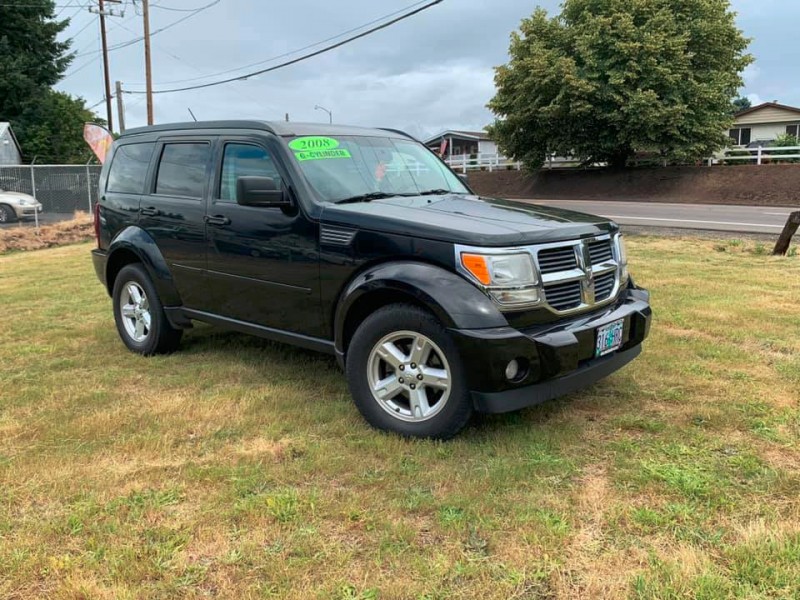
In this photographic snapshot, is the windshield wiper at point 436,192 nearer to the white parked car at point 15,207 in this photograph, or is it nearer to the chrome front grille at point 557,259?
the chrome front grille at point 557,259

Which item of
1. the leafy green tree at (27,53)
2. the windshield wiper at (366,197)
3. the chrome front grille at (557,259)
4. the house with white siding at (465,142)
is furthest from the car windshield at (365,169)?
the house with white siding at (465,142)

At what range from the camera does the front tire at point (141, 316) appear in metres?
5.34

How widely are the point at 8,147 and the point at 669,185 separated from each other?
35502mm

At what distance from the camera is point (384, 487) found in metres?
3.14

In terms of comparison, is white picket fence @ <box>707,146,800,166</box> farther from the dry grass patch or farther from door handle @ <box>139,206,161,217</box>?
door handle @ <box>139,206,161,217</box>

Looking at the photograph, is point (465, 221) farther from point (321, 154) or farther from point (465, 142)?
point (465, 142)

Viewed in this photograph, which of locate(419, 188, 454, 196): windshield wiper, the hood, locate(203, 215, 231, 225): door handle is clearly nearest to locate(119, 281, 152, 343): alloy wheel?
locate(203, 215, 231, 225): door handle

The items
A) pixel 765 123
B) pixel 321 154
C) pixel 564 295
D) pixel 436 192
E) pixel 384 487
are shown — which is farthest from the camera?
pixel 765 123

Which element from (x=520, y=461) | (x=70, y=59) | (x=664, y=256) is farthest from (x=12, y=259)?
(x=70, y=59)

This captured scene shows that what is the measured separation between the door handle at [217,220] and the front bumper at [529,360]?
2054 mm

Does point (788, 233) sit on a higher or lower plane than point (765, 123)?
lower

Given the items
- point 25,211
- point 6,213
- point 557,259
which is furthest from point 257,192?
point 6,213

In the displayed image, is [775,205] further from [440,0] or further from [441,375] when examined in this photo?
[441,375]

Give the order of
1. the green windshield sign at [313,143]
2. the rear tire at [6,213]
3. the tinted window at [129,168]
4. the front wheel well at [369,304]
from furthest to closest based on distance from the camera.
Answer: the rear tire at [6,213] → the tinted window at [129,168] → the green windshield sign at [313,143] → the front wheel well at [369,304]
